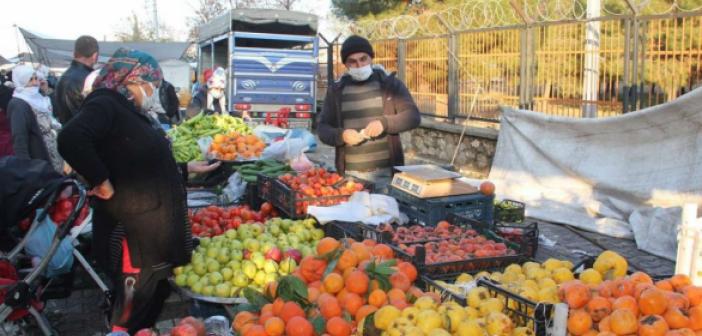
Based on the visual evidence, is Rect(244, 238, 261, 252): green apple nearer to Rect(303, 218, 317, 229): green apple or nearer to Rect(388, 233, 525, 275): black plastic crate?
Rect(303, 218, 317, 229): green apple

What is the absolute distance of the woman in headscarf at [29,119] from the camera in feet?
19.4

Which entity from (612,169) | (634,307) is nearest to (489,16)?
(612,169)

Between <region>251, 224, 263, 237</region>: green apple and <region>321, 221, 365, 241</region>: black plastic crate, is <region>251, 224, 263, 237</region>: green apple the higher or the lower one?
the lower one

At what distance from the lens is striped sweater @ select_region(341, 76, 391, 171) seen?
538 cm

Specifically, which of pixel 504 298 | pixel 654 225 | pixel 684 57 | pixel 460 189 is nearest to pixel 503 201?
pixel 654 225

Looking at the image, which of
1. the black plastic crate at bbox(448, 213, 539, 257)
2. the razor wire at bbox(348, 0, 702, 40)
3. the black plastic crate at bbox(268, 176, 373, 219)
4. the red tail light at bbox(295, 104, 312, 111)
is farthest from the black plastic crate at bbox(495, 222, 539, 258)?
the red tail light at bbox(295, 104, 312, 111)

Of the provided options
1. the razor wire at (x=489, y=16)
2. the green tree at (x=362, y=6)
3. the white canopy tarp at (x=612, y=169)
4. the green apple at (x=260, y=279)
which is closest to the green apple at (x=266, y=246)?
the green apple at (x=260, y=279)

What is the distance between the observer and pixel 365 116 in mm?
5406

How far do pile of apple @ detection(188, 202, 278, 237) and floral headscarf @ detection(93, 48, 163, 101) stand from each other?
187 cm

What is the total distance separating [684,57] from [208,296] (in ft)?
21.0

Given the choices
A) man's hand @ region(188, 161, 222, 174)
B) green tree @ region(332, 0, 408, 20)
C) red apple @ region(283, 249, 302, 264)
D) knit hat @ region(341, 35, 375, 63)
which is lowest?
red apple @ region(283, 249, 302, 264)

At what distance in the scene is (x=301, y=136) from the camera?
9148mm

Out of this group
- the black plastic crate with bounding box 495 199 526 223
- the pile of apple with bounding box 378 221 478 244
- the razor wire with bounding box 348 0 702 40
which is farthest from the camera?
the razor wire with bounding box 348 0 702 40

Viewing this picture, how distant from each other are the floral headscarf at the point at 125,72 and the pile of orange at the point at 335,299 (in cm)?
139
